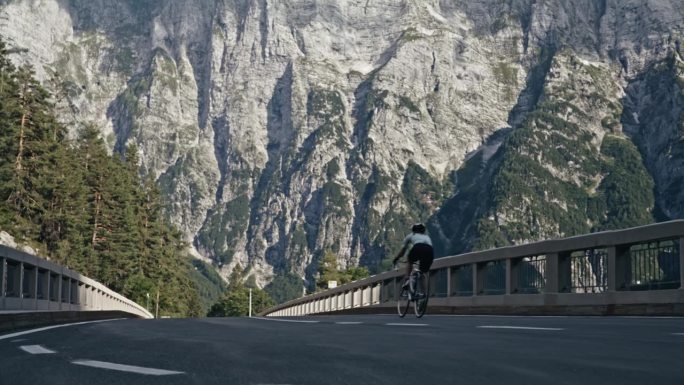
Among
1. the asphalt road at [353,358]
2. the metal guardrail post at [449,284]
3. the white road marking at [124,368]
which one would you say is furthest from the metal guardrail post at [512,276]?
the white road marking at [124,368]

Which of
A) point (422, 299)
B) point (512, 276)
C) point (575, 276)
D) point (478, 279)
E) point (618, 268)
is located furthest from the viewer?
point (478, 279)

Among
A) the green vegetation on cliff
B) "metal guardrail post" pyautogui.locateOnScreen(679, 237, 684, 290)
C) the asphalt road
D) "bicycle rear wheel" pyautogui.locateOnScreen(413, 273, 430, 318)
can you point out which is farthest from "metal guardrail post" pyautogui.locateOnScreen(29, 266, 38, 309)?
the green vegetation on cliff

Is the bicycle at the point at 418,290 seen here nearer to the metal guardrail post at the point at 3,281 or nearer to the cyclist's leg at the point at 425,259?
the cyclist's leg at the point at 425,259

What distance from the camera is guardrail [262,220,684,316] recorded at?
733 inches

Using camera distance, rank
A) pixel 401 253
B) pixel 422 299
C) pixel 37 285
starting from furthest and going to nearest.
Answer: pixel 37 285
pixel 422 299
pixel 401 253

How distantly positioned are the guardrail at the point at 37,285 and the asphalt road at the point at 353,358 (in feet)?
33.2

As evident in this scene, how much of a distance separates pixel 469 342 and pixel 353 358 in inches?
100

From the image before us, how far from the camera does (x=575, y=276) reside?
22.1m

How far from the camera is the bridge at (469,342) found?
7.19 metres

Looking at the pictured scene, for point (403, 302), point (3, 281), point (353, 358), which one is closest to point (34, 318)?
point (3, 281)

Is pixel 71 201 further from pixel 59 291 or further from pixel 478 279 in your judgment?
pixel 478 279

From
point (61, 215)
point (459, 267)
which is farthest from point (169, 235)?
point (459, 267)

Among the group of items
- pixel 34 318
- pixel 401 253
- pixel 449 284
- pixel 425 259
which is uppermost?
pixel 401 253

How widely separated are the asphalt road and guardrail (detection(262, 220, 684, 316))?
5.88m
